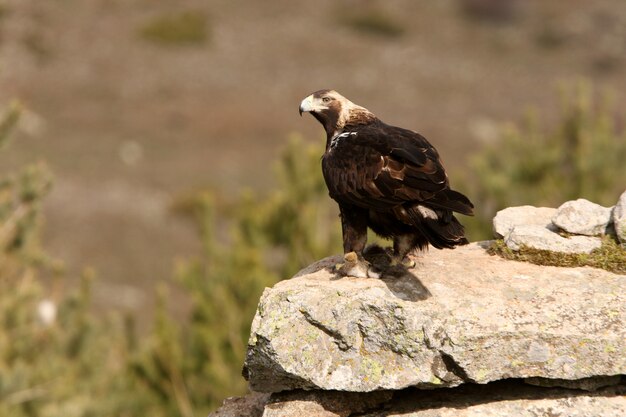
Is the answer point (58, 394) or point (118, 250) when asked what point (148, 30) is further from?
point (58, 394)

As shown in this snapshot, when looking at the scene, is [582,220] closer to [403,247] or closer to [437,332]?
[403,247]

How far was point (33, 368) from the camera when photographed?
13.4 m

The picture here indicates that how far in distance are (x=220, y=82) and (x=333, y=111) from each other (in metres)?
46.5

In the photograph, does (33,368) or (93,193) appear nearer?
(33,368)

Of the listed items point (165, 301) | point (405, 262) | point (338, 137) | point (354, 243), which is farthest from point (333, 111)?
point (165, 301)

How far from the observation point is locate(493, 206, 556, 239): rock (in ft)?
23.8

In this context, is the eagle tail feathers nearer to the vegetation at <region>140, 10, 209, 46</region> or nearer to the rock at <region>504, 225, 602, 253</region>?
the rock at <region>504, 225, 602, 253</region>

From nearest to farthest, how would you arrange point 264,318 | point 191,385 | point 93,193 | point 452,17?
1. point 264,318
2. point 191,385
3. point 93,193
4. point 452,17

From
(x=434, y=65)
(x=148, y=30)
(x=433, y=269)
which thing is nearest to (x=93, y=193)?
(x=148, y=30)

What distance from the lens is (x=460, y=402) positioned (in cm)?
598

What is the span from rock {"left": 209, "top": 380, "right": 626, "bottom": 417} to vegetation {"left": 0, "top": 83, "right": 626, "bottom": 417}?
21.0 feet

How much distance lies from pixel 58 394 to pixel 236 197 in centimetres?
2516

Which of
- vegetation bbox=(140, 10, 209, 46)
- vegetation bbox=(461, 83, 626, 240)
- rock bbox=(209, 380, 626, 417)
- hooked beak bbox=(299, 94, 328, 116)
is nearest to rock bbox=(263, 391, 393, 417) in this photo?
rock bbox=(209, 380, 626, 417)

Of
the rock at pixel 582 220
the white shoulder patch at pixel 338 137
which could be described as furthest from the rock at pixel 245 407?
the rock at pixel 582 220
